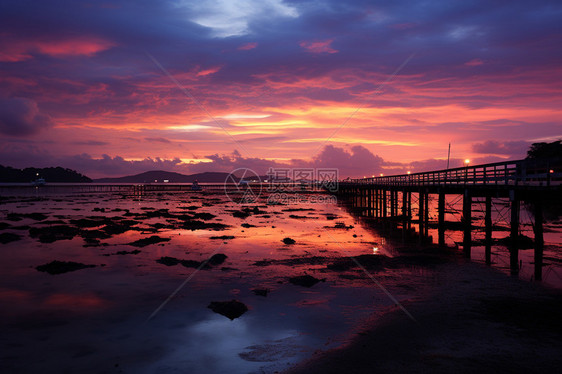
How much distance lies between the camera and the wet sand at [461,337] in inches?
301

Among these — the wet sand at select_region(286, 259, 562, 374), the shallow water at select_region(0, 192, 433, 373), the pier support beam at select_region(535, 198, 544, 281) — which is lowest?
the shallow water at select_region(0, 192, 433, 373)

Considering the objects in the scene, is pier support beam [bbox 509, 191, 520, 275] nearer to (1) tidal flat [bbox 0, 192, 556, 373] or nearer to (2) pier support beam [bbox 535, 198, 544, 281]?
(2) pier support beam [bbox 535, 198, 544, 281]

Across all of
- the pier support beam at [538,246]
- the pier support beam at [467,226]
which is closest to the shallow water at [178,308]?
the pier support beam at [467,226]

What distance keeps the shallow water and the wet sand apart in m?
0.72

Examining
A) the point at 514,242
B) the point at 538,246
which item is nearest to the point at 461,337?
the point at 538,246

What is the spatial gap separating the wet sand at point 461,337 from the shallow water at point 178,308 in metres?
0.72

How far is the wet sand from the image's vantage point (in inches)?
301

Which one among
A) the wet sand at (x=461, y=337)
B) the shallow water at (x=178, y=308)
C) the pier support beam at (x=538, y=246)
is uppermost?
the pier support beam at (x=538, y=246)

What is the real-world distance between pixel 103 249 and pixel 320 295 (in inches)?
592

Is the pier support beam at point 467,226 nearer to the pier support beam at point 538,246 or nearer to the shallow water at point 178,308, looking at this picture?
the pier support beam at point 538,246

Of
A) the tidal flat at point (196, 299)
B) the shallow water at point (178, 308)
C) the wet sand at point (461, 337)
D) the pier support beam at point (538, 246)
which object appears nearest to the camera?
the wet sand at point (461, 337)

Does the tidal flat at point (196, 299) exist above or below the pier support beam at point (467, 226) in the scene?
below

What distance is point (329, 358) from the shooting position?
26.6ft

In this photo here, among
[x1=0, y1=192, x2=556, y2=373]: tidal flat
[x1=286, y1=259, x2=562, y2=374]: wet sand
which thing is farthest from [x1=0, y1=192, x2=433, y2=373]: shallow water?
[x1=286, y1=259, x2=562, y2=374]: wet sand
